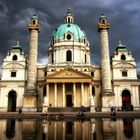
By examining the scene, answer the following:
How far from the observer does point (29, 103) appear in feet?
190

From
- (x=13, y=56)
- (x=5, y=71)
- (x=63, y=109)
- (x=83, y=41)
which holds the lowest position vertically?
(x=63, y=109)

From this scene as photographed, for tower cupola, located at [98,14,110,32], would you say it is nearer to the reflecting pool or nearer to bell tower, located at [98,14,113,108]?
bell tower, located at [98,14,113,108]

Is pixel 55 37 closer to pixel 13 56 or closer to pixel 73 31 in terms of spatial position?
pixel 73 31

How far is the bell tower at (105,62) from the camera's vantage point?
57844 millimetres

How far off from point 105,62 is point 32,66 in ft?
53.6

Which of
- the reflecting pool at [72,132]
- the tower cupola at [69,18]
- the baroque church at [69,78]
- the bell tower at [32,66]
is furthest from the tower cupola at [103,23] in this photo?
the reflecting pool at [72,132]

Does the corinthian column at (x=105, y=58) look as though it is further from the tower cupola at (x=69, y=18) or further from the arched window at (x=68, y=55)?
the tower cupola at (x=69, y=18)

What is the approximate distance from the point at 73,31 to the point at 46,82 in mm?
20102

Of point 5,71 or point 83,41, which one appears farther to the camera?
point 83,41

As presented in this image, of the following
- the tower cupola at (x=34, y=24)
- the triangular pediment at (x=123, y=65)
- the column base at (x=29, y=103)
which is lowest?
the column base at (x=29, y=103)

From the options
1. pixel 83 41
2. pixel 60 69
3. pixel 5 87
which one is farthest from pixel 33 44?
pixel 83 41

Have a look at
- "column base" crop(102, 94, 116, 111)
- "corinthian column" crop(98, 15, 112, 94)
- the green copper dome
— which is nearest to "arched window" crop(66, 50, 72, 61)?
the green copper dome

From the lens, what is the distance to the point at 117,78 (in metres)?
65.5

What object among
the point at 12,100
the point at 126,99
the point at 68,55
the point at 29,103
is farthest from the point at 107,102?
the point at 12,100
